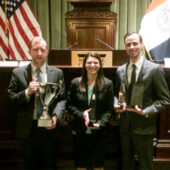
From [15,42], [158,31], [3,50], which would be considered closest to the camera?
[158,31]

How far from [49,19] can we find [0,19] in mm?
1221

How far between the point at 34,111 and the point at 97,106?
0.57 metres

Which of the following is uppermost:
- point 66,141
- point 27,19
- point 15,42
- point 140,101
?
point 27,19

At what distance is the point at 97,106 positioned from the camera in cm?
289

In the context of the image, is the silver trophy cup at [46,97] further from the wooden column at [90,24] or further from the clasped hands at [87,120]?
the wooden column at [90,24]

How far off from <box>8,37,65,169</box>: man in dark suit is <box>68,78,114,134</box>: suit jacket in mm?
143

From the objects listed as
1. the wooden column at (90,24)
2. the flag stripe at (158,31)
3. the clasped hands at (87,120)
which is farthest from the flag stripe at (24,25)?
the clasped hands at (87,120)

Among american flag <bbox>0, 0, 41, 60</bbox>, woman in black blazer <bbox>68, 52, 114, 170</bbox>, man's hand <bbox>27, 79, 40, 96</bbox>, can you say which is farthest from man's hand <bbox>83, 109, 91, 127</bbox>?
american flag <bbox>0, 0, 41, 60</bbox>

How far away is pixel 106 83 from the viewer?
293 centimetres

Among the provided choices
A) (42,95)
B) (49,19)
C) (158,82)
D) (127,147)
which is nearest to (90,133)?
(127,147)

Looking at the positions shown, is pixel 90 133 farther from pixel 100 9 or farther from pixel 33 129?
pixel 100 9

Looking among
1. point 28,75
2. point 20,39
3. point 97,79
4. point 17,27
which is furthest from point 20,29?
point 97,79

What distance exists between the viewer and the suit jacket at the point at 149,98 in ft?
9.09

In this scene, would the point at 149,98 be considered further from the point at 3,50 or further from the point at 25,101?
the point at 3,50
